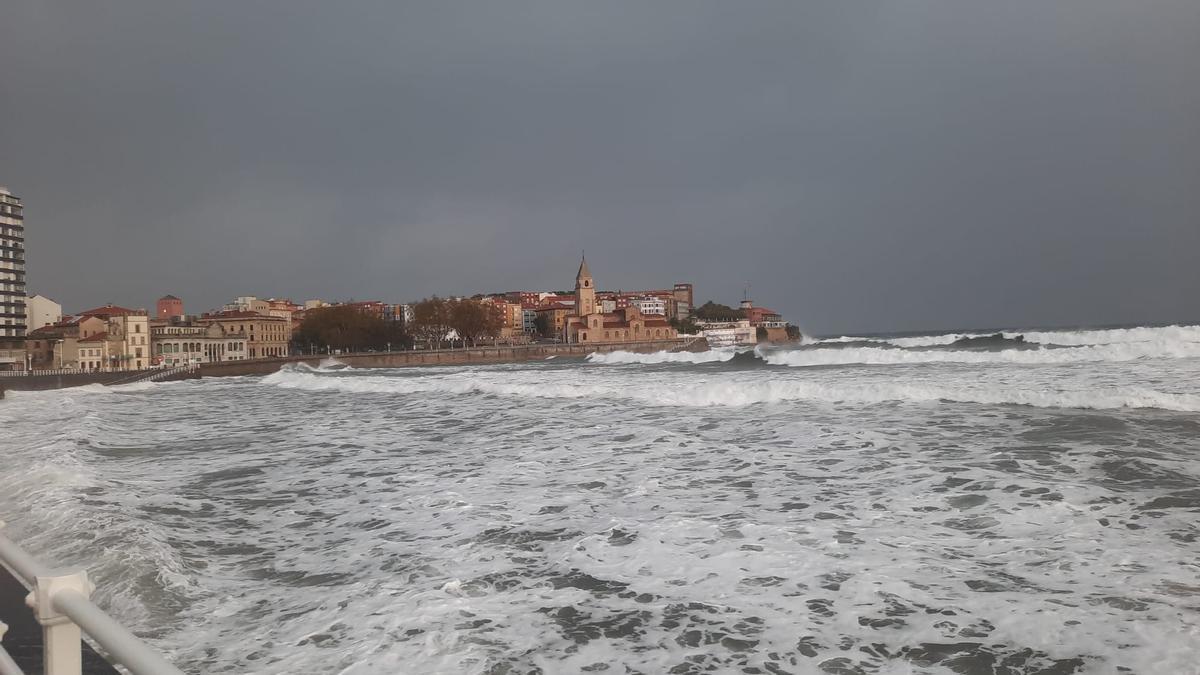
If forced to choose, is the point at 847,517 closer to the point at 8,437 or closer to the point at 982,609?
the point at 982,609

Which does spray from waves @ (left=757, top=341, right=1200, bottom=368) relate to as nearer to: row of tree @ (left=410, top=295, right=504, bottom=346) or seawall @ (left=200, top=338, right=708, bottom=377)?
seawall @ (left=200, top=338, right=708, bottom=377)

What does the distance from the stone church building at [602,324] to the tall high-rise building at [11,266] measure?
61489mm

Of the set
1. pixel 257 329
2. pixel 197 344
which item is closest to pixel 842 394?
pixel 197 344

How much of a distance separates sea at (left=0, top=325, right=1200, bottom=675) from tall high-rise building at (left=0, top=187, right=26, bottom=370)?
7719cm

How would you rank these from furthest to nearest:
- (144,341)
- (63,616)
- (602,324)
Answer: (602,324), (144,341), (63,616)

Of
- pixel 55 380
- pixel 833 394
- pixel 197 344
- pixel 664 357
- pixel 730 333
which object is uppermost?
pixel 197 344

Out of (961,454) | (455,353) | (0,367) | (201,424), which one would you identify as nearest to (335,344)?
(455,353)

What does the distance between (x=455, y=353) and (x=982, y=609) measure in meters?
78.4

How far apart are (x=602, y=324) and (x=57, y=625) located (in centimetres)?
10018

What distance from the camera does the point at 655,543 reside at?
17.9 feet

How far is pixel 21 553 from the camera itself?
1.66 m

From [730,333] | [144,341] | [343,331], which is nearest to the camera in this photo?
[144,341]

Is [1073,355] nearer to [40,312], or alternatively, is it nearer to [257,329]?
[257,329]

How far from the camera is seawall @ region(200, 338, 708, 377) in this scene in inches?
2352
